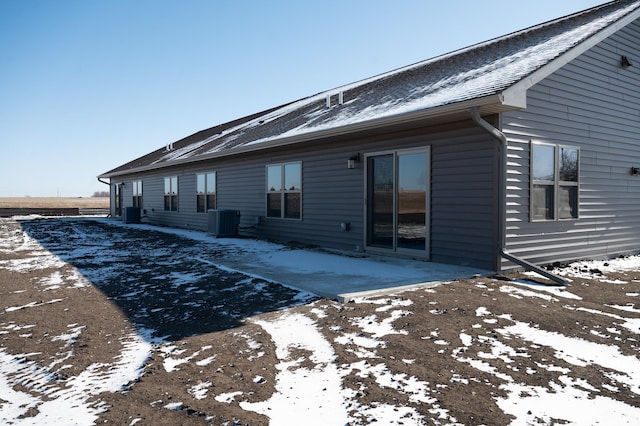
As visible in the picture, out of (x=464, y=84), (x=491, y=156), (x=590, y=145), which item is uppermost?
(x=464, y=84)

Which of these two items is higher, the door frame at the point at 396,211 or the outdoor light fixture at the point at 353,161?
the outdoor light fixture at the point at 353,161

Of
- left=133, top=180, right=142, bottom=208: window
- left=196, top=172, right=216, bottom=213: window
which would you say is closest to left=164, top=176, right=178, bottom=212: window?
left=196, top=172, right=216, bottom=213: window

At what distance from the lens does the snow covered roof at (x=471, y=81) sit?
245 inches

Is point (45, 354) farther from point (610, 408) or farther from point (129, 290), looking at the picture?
point (610, 408)

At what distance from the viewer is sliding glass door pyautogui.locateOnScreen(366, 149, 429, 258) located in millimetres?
7664

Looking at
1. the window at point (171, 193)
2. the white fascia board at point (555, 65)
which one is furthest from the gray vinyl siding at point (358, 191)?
the window at point (171, 193)

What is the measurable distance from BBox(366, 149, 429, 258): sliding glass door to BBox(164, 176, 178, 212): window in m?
10.6

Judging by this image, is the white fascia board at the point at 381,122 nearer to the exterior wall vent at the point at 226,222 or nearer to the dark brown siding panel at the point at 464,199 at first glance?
the dark brown siding panel at the point at 464,199

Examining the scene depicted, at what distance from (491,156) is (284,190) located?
5.74 m

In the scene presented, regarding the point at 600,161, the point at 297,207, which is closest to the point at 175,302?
the point at 297,207

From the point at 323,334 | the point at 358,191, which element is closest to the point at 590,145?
the point at 358,191

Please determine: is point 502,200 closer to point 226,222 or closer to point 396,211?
point 396,211

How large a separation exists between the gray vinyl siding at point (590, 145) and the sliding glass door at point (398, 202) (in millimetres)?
1485

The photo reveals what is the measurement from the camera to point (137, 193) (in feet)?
69.3
